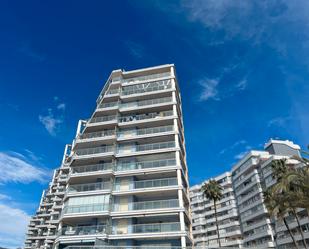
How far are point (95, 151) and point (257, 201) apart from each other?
171ft

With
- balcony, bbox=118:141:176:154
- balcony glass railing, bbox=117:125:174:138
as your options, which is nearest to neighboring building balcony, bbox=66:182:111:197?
balcony, bbox=118:141:176:154

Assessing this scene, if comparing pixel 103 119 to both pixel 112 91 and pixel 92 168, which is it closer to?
pixel 112 91

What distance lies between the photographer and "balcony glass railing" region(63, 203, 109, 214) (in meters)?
33.7

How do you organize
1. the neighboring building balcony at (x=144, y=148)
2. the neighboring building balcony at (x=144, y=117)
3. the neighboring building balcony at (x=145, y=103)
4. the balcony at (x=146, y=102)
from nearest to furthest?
the neighboring building balcony at (x=144, y=148)
the neighboring building balcony at (x=144, y=117)
the neighboring building balcony at (x=145, y=103)
the balcony at (x=146, y=102)

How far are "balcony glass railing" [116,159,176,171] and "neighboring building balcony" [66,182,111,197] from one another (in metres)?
2.96

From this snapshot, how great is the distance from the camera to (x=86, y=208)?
3425 centimetres

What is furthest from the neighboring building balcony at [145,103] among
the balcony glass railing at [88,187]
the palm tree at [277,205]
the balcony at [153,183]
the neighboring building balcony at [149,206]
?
the palm tree at [277,205]

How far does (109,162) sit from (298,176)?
25634mm

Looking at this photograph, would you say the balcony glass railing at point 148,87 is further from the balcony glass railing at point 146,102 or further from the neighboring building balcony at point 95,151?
the neighboring building balcony at point 95,151

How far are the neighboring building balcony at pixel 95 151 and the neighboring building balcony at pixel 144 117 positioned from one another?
4.29 metres

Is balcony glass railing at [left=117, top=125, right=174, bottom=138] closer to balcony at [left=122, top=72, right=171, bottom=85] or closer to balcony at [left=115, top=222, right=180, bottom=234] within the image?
balcony at [left=122, top=72, right=171, bottom=85]

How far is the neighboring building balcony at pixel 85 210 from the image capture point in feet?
110

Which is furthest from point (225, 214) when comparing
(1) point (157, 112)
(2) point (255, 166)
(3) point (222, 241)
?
(1) point (157, 112)

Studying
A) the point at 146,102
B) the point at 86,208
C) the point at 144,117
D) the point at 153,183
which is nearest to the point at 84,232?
the point at 86,208
